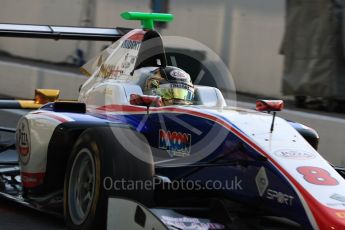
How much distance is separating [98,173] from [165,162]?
2.01 feet

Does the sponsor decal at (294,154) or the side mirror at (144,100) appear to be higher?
the side mirror at (144,100)

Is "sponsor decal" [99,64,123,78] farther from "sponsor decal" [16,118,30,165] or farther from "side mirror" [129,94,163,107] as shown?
"side mirror" [129,94,163,107]

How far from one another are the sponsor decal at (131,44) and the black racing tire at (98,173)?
1308 mm

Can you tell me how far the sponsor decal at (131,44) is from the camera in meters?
6.33

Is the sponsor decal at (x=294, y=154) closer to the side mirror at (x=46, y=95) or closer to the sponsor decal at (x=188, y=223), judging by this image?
the sponsor decal at (x=188, y=223)

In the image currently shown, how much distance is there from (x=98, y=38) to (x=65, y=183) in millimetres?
2065

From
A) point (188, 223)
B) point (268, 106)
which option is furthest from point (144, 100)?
point (188, 223)

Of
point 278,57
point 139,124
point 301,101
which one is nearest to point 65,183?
point 139,124

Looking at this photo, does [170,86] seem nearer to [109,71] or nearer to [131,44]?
[131,44]

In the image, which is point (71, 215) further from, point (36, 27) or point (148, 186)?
point (36, 27)

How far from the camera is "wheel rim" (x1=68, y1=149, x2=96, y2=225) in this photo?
518 centimetres

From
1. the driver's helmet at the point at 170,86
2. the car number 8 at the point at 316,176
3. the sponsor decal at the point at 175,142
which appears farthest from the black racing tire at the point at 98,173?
the car number 8 at the point at 316,176

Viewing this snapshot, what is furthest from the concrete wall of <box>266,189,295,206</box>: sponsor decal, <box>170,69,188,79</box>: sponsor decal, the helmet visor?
<box>266,189,295,206</box>: sponsor decal

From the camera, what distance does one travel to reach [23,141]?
5992 mm
